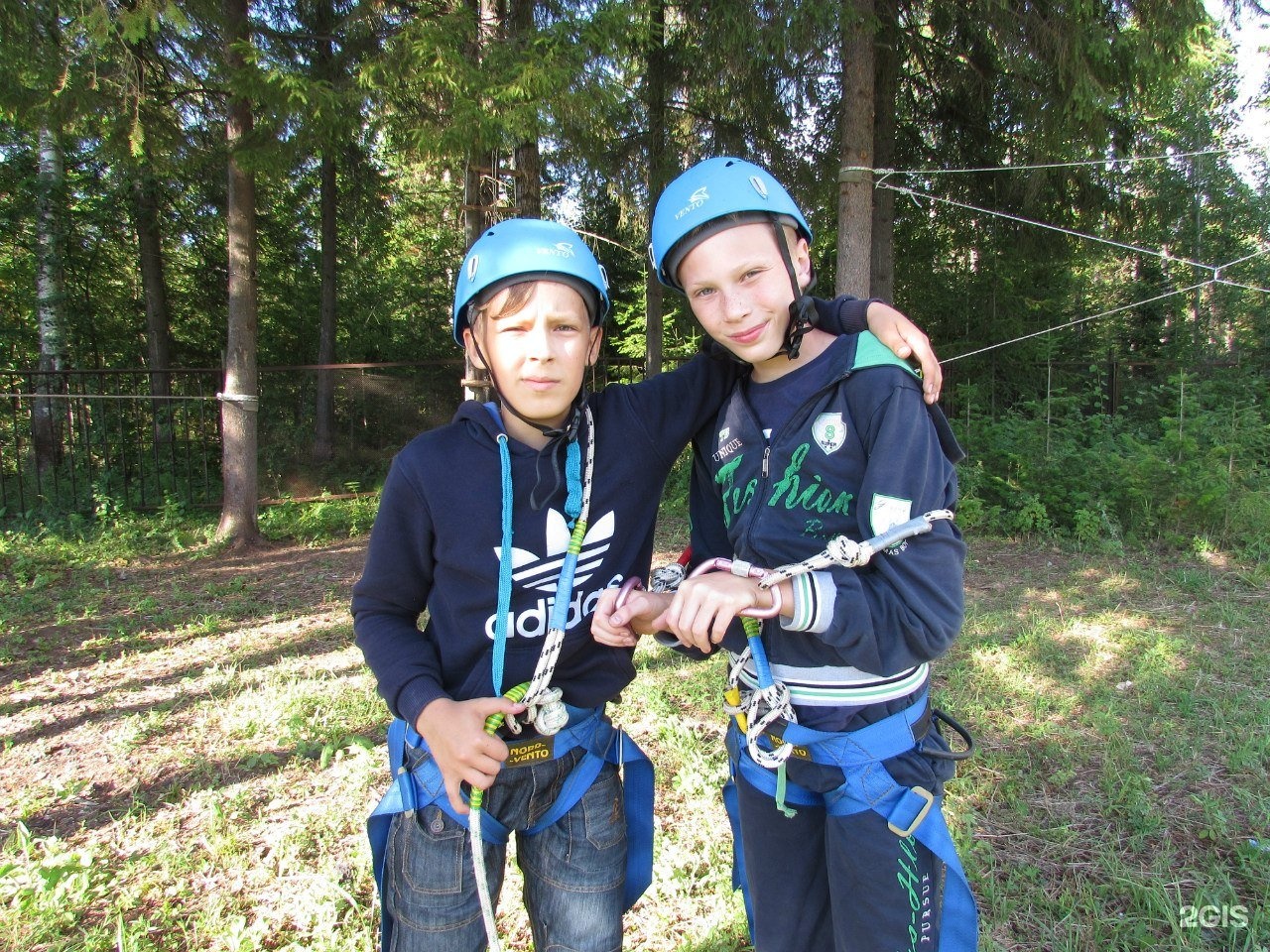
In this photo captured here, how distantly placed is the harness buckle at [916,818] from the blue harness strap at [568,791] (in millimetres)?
558

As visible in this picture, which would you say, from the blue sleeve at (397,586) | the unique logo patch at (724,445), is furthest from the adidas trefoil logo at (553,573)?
the unique logo patch at (724,445)

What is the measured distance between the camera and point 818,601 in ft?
4.03

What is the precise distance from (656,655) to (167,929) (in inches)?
111

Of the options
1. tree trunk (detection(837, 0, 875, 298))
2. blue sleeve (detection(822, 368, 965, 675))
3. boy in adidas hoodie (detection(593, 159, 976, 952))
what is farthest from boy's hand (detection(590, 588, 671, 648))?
tree trunk (detection(837, 0, 875, 298))

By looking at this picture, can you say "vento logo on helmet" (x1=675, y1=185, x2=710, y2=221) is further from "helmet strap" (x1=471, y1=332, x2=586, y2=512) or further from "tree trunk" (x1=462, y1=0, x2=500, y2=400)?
"tree trunk" (x1=462, y1=0, x2=500, y2=400)

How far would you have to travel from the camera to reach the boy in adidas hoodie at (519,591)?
1.51 meters

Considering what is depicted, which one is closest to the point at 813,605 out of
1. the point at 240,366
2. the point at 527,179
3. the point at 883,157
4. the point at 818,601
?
the point at 818,601

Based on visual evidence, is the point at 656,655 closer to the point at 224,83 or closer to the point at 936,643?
the point at 936,643

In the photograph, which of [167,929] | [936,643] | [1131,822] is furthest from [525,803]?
[1131,822]

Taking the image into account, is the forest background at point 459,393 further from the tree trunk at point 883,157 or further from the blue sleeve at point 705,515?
the blue sleeve at point 705,515

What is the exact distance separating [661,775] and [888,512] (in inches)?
94.3

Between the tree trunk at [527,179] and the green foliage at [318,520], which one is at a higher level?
the tree trunk at [527,179]

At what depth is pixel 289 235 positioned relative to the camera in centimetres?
1462

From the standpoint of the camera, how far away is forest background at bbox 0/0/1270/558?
645cm
